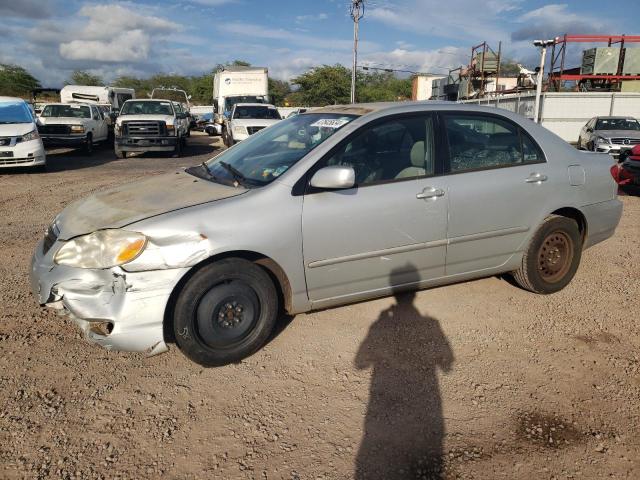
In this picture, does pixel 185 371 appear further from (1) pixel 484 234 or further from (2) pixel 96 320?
(1) pixel 484 234

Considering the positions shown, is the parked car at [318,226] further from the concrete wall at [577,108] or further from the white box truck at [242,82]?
the white box truck at [242,82]

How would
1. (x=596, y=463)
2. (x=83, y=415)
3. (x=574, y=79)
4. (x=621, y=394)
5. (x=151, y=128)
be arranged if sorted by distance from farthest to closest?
(x=574, y=79)
(x=151, y=128)
(x=621, y=394)
(x=83, y=415)
(x=596, y=463)

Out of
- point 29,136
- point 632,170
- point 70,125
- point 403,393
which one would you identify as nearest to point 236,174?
point 403,393

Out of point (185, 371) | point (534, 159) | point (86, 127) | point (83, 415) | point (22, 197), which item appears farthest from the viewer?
point (86, 127)

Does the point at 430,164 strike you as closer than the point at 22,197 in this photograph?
Yes

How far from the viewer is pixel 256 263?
3166mm

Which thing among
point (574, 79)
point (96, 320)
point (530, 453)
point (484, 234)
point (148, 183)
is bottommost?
point (530, 453)

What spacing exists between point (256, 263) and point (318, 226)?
1.54ft

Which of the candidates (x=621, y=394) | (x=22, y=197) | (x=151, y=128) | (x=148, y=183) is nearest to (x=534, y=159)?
(x=621, y=394)

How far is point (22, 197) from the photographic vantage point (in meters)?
8.88

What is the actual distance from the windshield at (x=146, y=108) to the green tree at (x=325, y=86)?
41374 millimetres

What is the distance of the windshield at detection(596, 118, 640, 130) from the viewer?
51.1 feet

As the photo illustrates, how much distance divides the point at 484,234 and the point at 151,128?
44.8ft

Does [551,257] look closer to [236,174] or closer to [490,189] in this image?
[490,189]
